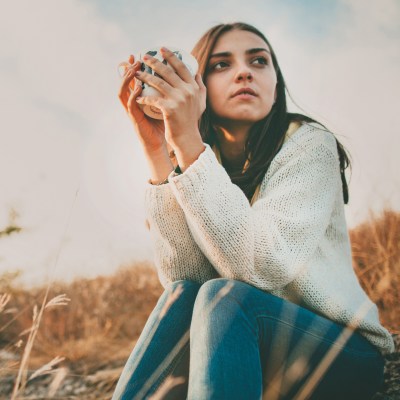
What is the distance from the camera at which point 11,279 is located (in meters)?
1.49

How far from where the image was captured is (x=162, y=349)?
131 centimetres

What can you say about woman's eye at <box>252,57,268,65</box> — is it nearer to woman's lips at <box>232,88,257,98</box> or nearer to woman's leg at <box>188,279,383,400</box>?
woman's lips at <box>232,88,257,98</box>

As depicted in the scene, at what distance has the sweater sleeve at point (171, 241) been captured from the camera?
143cm

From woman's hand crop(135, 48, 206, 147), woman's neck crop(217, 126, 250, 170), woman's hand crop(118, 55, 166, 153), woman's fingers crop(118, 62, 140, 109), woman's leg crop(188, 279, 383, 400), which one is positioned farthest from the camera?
woman's neck crop(217, 126, 250, 170)

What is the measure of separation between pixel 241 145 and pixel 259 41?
1.50 ft

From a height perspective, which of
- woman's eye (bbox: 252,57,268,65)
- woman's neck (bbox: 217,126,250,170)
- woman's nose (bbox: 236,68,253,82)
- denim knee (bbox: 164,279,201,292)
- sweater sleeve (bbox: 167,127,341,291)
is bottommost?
denim knee (bbox: 164,279,201,292)

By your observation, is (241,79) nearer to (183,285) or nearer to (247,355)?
(183,285)

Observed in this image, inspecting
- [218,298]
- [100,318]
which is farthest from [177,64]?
[100,318]

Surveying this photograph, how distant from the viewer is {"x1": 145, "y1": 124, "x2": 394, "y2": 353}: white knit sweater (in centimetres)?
111

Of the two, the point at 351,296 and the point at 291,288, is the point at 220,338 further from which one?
the point at 351,296

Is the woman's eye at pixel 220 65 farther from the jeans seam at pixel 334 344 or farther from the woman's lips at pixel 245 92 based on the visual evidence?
the jeans seam at pixel 334 344

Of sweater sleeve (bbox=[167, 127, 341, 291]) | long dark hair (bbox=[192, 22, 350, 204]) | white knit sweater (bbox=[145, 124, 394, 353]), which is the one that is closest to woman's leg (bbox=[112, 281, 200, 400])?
white knit sweater (bbox=[145, 124, 394, 353])

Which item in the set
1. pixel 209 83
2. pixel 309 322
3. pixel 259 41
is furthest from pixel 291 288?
pixel 259 41

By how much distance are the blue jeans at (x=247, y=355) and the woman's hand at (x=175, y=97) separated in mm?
437
